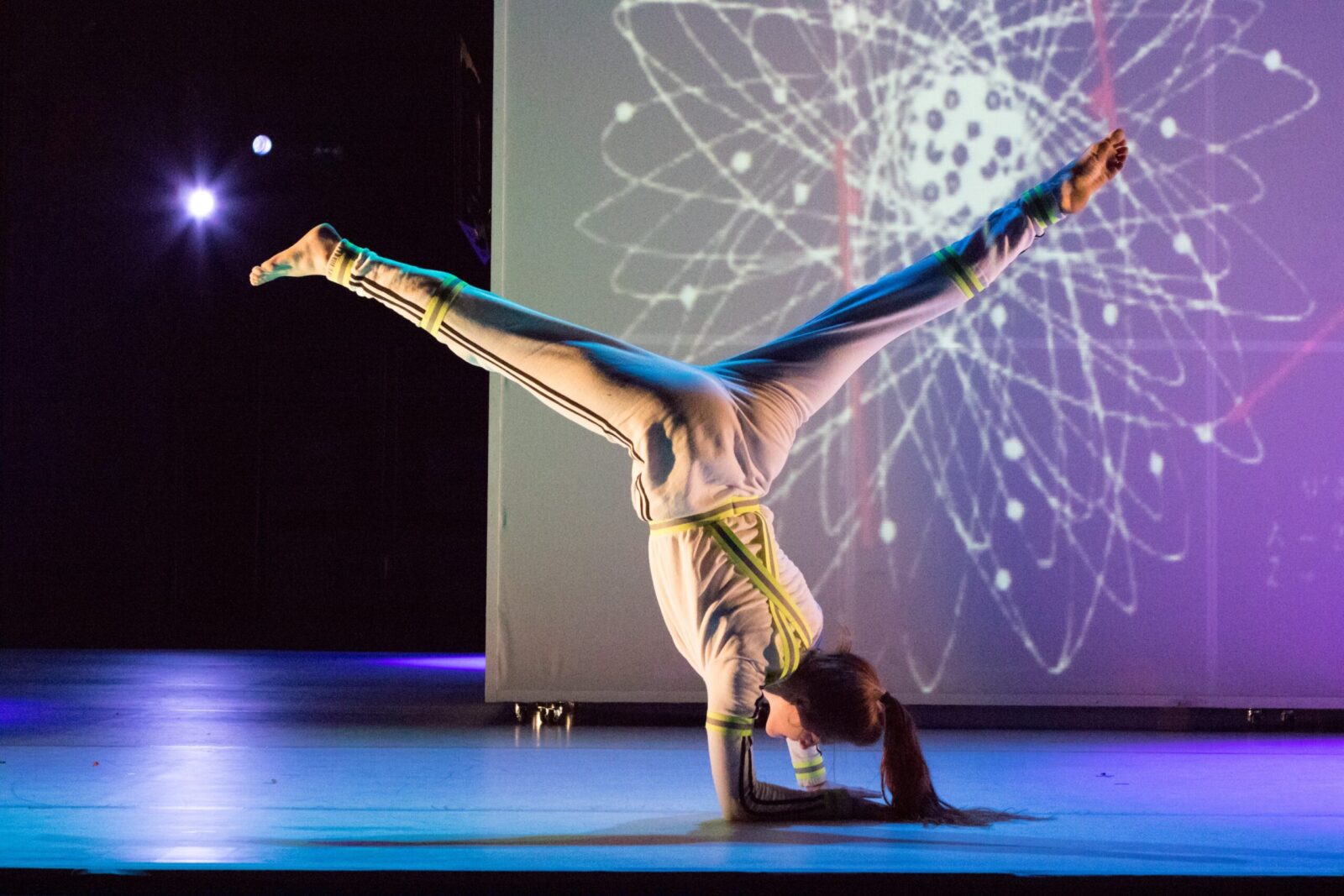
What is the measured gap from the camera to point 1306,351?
435 cm

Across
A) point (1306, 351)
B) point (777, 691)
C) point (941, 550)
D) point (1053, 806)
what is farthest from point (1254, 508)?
point (777, 691)

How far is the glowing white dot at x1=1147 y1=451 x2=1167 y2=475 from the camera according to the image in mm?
4336

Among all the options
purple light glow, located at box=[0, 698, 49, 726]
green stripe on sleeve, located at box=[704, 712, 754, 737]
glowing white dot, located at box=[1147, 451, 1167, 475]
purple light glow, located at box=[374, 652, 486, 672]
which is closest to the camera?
green stripe on sleeve, located at box=[704, 712, 754, 737]

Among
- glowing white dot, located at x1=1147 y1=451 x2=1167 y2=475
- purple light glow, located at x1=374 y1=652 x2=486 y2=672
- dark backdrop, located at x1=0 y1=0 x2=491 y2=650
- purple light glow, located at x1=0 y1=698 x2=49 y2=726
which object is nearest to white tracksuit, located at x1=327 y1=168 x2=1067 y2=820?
glowing white dot, located at x1=1147 y1=451 x2=1167 y2=475

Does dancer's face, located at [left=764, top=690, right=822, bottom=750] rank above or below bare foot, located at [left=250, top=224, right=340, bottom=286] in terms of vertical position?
below

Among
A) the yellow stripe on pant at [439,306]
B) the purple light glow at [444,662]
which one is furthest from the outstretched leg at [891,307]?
the purple light glow at [444,662]

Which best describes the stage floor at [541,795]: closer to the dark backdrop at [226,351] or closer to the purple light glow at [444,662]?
the purple light glow at [444,662]

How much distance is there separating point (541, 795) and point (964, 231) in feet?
8.23

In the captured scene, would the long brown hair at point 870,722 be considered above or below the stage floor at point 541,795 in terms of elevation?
above

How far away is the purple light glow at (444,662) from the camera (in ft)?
21.2

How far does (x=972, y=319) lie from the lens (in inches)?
173

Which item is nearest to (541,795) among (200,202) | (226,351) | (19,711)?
(19,711)

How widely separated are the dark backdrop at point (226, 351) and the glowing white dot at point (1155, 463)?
4138 mm

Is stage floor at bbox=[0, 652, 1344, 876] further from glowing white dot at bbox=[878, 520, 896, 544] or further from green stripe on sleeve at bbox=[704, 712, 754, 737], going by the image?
glowing white dot at bbox=[878, 520, 896, 544]
